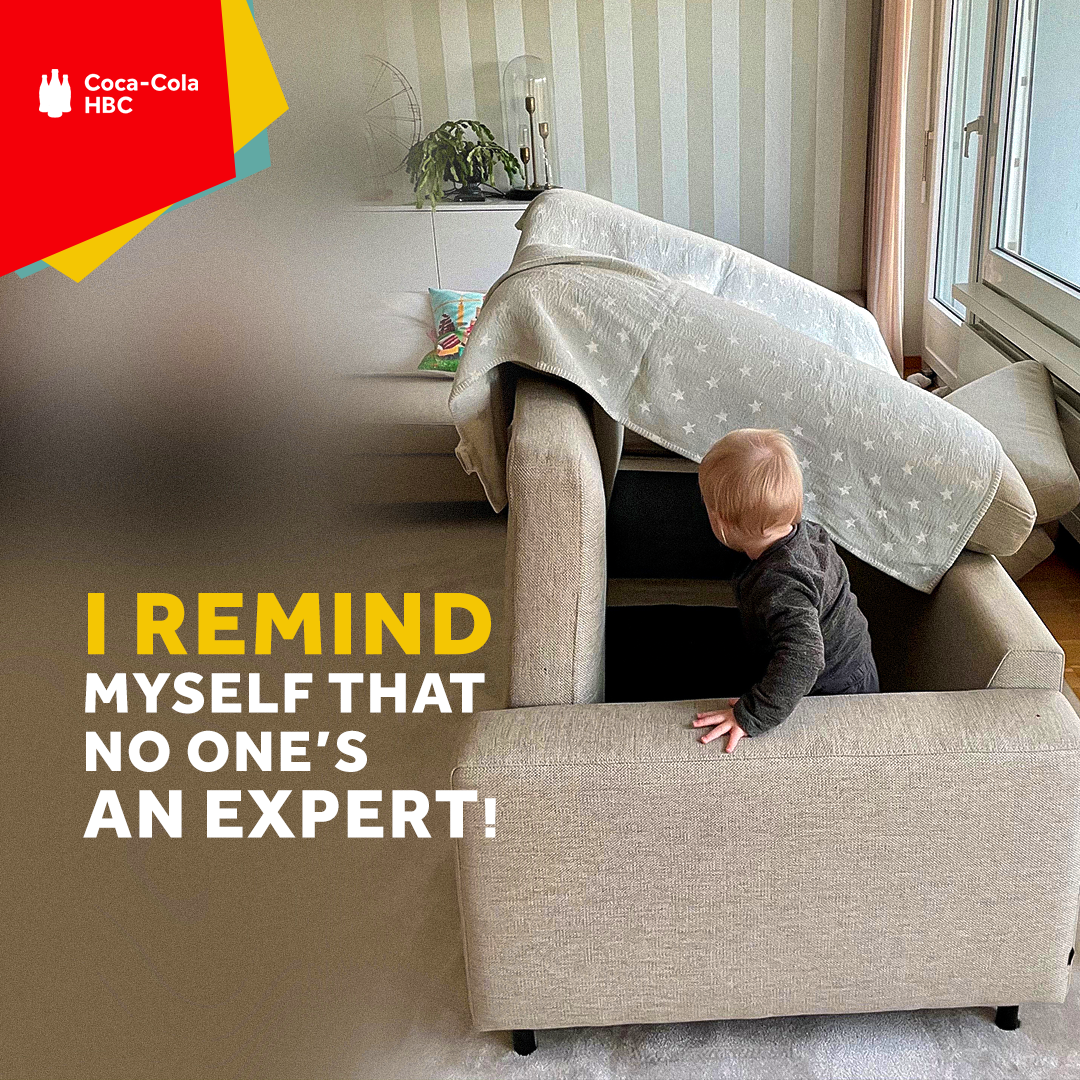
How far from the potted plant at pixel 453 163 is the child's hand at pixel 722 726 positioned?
10.7ft

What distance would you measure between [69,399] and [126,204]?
1.51ft

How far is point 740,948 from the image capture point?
1.15m

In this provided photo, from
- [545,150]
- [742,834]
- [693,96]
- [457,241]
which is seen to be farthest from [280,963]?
[693,96]

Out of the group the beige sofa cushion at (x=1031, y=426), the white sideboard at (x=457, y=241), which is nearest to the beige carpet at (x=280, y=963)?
the beige sofa cushion at (x=1031, y=426)

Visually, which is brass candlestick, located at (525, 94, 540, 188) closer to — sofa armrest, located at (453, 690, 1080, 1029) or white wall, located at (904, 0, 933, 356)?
white wall, located at (904, 0, 933, 356)

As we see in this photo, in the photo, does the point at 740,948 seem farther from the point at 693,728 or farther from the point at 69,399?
the point at 69,399

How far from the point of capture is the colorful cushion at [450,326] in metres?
3.03

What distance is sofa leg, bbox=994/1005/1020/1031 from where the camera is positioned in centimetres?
122

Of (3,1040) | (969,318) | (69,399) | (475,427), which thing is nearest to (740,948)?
(475,427)

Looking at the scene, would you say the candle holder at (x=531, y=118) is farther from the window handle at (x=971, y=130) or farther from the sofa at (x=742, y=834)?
the sofa at (x=742, y=834)

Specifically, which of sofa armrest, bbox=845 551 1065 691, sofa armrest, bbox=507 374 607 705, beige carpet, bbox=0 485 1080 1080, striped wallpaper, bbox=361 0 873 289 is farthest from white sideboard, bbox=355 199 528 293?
sofa armrest, bbox=507 374 607 705

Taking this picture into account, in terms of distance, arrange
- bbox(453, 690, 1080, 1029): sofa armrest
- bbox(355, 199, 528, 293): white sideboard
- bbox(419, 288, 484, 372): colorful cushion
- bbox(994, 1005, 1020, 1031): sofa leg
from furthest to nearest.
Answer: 1. bbox(355, 199, 528, 293): white sideboard
2. bbox(419, 288, 484, 372): colorful cushion
3. bbox(994, 1005, 1020, 1031): sofa leg
4. bbox(453, 690, 1080, 1029): sofa armrest

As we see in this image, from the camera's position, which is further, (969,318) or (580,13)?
(580,13)

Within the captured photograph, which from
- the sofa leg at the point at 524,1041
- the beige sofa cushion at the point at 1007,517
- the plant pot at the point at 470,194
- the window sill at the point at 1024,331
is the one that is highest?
the plant pot at the point at 470,194
